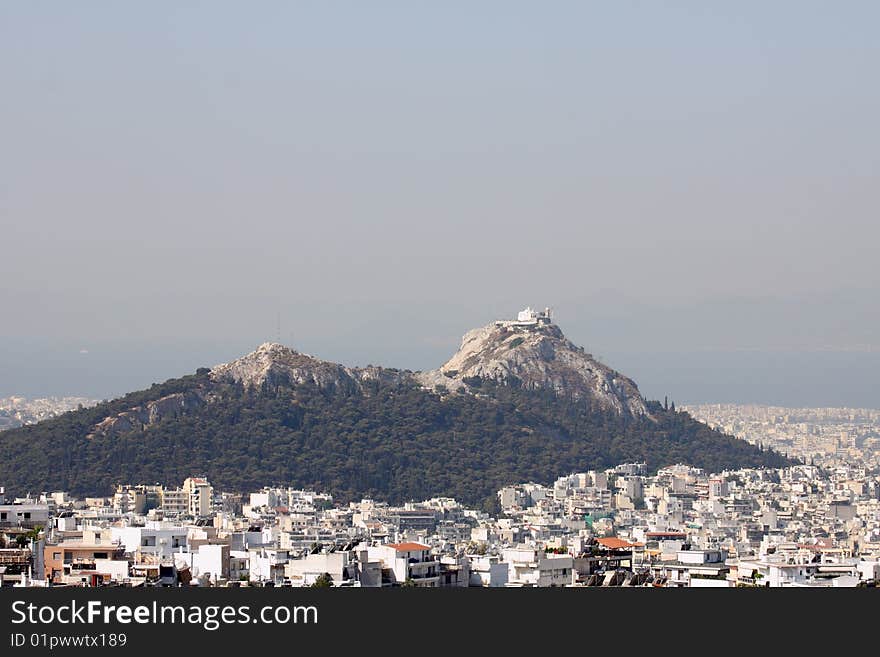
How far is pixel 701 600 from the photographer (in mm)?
31188

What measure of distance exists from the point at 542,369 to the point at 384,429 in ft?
65.6

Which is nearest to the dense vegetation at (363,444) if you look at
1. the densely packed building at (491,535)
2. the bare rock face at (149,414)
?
the bare rock face at (149,414)

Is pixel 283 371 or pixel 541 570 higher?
pixel 283 371

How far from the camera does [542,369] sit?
548 ft

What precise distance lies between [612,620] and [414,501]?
104 m

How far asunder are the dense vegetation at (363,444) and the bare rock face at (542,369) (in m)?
1.40

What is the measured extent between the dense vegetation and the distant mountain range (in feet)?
0.40

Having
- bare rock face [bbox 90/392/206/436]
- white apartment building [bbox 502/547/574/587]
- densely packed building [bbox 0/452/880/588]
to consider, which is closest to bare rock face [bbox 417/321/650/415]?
densely packed building [bbox 0/452/880/588]

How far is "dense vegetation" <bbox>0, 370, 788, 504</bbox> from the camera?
447 feet

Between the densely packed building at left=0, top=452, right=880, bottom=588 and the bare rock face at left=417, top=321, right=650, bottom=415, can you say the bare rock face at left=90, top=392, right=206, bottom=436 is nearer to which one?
the densely packed building at left=0, top=452, right=880, bottom=588

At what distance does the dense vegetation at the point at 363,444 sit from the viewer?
447ft

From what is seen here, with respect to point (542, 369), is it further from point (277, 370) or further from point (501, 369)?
point (277, 370)

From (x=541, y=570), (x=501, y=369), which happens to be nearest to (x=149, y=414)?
(x=501, y=369)

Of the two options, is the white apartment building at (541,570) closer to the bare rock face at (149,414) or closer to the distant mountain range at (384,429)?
the distant mountain range at (384,429)
